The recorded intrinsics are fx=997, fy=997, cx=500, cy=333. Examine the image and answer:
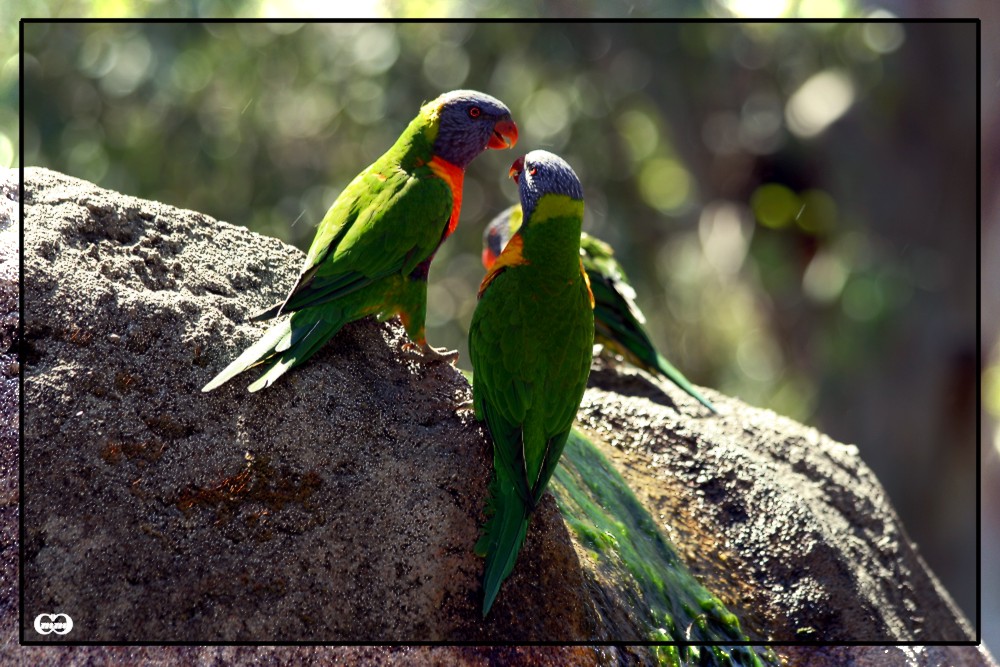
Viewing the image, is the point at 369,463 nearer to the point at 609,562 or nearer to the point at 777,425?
the point at 609,562

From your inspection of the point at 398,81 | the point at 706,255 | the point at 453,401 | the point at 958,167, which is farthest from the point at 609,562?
the point at 706,255

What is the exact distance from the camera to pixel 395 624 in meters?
2.41

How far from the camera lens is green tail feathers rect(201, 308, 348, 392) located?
2518 millimetres

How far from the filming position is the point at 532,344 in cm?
250

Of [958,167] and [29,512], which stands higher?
[958,167]

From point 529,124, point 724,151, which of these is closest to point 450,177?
point 724,151

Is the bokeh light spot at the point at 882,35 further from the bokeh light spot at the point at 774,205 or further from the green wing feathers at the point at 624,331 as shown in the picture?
the green wing feathers at the point at 624,331

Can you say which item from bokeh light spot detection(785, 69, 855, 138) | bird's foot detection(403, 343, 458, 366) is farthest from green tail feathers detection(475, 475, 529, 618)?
bokeh light spot detection(785, 69, 855, 138)

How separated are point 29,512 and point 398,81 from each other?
6023 millimetres

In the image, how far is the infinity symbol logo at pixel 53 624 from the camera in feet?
7.71

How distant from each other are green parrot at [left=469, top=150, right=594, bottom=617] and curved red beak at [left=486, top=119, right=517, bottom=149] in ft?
0.66

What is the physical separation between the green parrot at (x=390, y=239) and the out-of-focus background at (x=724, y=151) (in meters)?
2.96

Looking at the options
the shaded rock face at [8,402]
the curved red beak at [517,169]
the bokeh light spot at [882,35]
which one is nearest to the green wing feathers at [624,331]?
the curved red beak at [517,169]

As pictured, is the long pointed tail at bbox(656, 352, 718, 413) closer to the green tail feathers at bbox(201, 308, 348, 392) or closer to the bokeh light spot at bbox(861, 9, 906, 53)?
the green tail feathers at bbox(201, 308, 348, 392)
